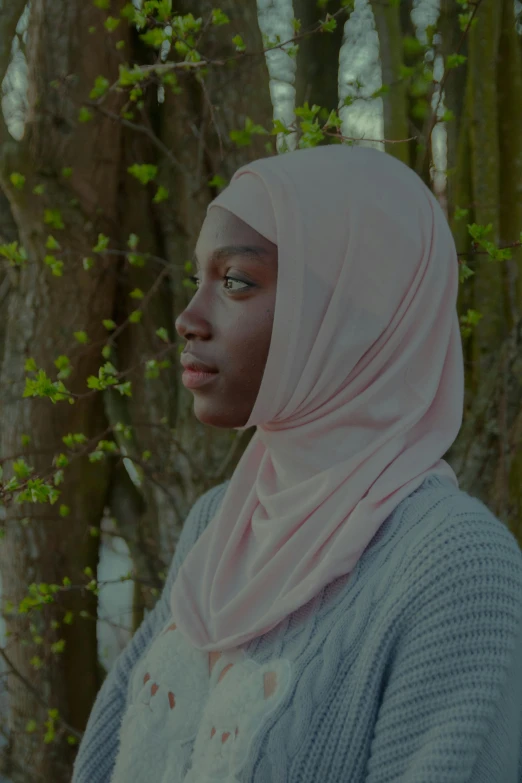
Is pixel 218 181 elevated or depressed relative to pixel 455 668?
elevated

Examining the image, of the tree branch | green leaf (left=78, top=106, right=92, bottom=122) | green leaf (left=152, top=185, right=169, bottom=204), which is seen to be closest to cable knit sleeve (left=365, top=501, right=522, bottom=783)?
green leaf (left=152, top=185, right=169, bottom=204)

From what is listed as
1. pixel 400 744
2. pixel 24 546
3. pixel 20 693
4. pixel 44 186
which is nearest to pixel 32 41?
pixel 44 186

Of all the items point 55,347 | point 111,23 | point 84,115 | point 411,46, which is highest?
point 111,23

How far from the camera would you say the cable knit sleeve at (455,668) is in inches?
49.3

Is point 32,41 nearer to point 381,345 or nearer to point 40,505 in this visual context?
point 40,505

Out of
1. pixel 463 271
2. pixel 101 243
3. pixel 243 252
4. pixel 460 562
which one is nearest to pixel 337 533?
pixel 460 562

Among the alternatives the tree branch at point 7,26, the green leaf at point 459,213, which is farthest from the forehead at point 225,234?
the tree branch at point 7,26

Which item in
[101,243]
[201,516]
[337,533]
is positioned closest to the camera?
[337,533]

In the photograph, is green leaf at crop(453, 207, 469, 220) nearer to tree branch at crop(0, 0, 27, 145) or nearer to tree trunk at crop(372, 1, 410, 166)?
tree trunk at crop(372, 1, 410, 166)

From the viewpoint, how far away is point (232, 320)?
154 centimetres

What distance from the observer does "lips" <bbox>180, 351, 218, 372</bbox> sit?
155 centimetres

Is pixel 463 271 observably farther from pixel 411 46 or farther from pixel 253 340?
pixel 253 340

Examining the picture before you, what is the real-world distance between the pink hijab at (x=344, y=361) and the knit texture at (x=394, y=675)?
0.17 feet

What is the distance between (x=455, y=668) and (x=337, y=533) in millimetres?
303
